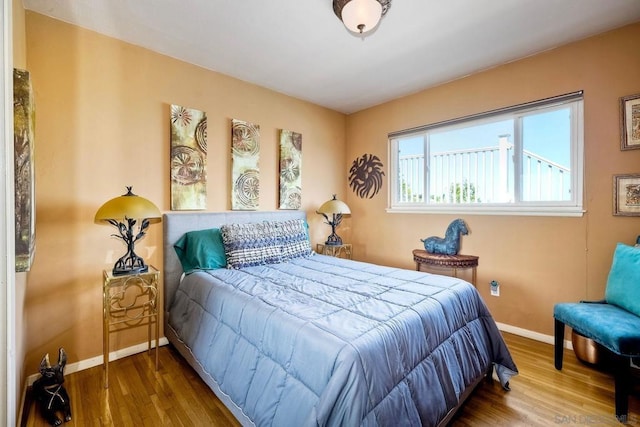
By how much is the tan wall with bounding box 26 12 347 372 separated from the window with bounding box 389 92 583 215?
2.33 metres

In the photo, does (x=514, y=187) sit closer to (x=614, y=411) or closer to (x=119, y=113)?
(x=614, y=411)

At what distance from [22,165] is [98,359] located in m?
1.65

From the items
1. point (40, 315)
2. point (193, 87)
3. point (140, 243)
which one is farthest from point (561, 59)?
point (40, 315)

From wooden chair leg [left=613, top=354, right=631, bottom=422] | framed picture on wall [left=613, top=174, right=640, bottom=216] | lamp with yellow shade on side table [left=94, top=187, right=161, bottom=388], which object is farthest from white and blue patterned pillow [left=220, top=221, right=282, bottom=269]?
framed picture on wall [left=613, top=174, right=640, bottom=216]

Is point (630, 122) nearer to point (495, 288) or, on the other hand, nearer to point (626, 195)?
point (626, 195)

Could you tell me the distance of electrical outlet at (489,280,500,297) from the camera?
9.23 ft

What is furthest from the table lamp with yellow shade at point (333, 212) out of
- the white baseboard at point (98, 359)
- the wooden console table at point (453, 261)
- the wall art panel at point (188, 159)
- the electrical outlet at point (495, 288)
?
the white baseboard at point (98, 359)

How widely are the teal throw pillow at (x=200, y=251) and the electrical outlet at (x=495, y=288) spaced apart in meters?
2.61

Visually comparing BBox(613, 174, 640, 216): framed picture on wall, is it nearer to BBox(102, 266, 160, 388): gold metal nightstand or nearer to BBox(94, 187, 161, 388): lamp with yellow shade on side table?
BBox(94, 187, 161, 388): lamp with yellow shade on side table

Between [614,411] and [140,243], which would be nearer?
[614,411]

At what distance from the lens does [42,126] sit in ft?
6.44

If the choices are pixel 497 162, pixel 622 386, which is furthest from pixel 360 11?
pixel 622 386

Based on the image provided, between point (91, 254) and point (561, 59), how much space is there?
4177 millimetres

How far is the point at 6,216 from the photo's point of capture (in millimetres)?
1046
